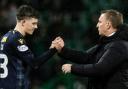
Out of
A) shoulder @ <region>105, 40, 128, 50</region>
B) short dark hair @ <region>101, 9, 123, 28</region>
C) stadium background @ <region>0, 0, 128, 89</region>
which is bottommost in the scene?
stadium background @ <region>0, 0, 128, 89</region>

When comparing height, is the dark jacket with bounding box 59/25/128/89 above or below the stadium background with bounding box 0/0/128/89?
above

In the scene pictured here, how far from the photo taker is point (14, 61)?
6332 millimetres

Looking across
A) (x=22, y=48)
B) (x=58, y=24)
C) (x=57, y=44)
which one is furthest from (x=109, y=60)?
(x=58, y=24)

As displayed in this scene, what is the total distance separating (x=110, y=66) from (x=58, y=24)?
5.43 meters

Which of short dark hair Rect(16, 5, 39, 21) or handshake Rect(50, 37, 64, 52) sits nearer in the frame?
short dark hair Rect(16, 5, 39, 21)

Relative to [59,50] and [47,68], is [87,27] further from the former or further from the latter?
[59,50]

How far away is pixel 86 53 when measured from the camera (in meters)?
6.88

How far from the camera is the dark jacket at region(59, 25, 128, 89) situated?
245 inches

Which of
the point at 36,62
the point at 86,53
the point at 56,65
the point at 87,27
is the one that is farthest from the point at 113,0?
the point at 36,62

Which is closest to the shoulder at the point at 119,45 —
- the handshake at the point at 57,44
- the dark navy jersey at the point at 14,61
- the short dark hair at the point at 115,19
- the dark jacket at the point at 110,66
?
the dark jacket at the point at 110,66

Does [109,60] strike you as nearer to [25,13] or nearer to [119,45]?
[119,45]

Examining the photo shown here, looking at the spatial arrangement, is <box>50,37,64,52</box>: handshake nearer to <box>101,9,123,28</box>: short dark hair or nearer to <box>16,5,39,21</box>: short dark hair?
<box>16,5,39,21</box>: short dark hair

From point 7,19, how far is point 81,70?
5271 mm

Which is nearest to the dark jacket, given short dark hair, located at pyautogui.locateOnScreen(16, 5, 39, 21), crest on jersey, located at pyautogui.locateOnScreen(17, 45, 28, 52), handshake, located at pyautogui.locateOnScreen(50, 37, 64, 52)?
handshake, located at pyautogui.locateOnScreen(50, 37, 64, 52)
